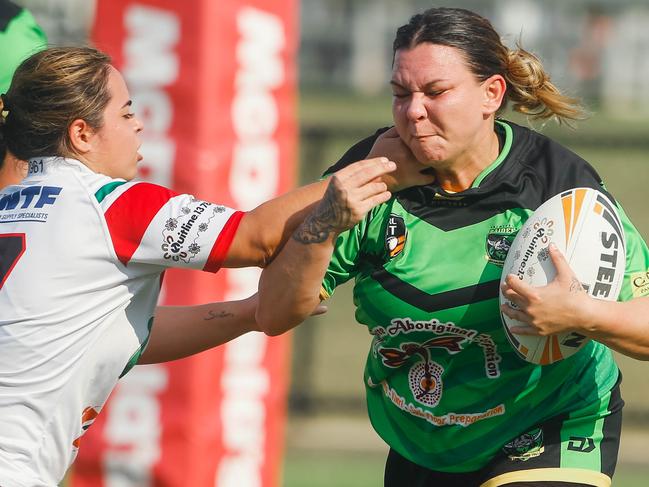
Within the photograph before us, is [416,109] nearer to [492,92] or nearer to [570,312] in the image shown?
[492,92]

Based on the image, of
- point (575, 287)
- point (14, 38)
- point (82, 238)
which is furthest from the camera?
point (14, 38)

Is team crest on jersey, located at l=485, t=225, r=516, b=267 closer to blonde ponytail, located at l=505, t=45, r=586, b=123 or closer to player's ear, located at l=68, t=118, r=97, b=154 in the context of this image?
blonde ponytail, located at l=505, t=45, r=586, b=123

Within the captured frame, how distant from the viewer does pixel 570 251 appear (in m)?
3.41

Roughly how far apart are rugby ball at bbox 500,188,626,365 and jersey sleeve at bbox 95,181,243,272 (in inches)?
33.6

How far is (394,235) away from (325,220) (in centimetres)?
52

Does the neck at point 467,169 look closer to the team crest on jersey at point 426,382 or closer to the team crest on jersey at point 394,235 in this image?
the team crest on jersey at point 394,235

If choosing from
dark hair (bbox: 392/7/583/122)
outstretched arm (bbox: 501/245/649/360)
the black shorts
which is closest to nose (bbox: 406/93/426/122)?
dark hair (bbox: 392/7/583/122)

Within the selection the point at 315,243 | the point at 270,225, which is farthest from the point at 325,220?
the point at 270,225

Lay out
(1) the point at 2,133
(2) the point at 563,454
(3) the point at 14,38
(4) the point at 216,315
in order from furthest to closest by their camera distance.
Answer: (3) the point at 14,38, (4) the point at 216,315, (2) the point at 563,454, (1) the point at 2,133

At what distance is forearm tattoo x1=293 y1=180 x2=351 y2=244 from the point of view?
319 cm

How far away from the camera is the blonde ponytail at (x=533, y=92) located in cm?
379

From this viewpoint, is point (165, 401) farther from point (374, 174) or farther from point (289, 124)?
point (374, 174)

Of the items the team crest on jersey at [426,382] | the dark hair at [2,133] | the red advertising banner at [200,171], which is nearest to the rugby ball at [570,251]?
the team crest on jersey at [426,382]

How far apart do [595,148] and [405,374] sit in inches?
258
